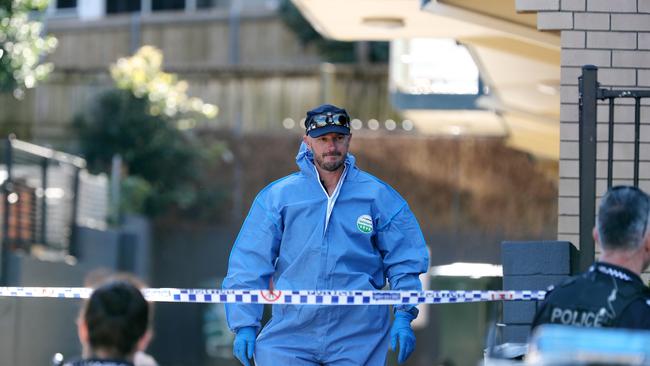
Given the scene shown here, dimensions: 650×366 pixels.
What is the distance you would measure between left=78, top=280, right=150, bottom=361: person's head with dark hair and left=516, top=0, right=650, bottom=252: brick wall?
3.50 m

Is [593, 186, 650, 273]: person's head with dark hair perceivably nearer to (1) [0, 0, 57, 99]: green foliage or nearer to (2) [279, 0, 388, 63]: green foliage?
(1) [0, 0, 57, 99]: green foliage

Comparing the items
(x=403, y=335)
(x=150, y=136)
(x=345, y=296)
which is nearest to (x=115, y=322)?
(x=345, y=296)

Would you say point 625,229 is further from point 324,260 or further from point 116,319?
point 324,260

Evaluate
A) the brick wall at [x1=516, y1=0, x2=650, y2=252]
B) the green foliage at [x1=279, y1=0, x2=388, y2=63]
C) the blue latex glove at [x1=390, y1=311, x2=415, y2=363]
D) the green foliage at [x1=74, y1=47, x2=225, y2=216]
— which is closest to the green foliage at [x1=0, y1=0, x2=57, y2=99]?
the brick wall at [x1=516, y1=0, x2=650, y2=252]

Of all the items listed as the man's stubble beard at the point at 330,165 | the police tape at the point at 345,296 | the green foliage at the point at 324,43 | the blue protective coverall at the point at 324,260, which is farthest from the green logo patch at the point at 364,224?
the green foliage at the point at 324,43

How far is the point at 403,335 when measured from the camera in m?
6.34

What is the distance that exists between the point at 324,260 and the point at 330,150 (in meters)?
0.53

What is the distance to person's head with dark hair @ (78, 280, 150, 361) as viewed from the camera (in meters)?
4.21

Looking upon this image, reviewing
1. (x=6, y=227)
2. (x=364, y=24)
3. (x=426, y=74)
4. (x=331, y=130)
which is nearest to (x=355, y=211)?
(x=331, y=130)

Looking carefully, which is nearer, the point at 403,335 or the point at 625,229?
the point at 625,229

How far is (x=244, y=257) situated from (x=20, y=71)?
639 centimetres

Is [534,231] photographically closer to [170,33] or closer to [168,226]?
[168,226]

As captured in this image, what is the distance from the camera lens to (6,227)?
13.2m

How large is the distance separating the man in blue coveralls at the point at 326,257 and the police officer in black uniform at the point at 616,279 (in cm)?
174
